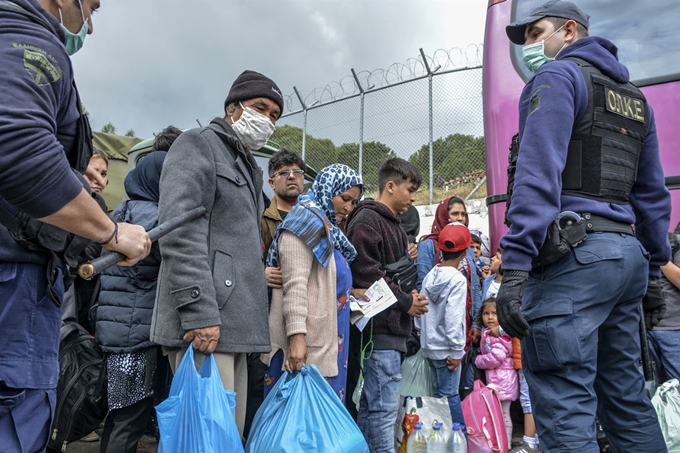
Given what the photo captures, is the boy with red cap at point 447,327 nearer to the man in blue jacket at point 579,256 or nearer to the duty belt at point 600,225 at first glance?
the man in blue jacket at point 579,256

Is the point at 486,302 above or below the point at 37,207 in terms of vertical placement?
above

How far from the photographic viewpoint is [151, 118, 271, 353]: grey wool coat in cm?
216

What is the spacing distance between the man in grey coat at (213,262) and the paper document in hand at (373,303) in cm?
83

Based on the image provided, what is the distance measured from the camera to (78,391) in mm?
2629

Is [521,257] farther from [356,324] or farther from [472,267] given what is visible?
[472,267]

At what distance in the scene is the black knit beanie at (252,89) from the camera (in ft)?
8.80

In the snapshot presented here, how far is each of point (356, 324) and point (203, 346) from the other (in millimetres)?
1170

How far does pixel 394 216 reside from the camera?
139 inches

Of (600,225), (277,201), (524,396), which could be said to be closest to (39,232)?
(600,225)

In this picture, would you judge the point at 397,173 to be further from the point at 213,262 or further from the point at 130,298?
the point at 130,298

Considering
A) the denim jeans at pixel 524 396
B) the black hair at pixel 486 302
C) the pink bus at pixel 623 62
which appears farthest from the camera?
the black hair at pixel 486 302

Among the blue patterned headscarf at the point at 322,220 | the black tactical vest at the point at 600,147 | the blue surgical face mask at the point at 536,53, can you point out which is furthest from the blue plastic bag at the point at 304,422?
the blue surgical face mask at the point at 536,53

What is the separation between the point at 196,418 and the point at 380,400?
4.86 ft

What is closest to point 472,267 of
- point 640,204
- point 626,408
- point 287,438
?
point 640,204
